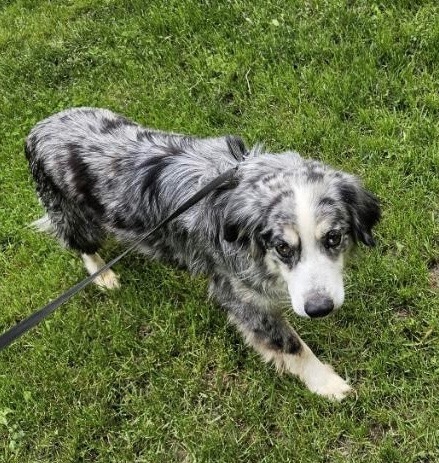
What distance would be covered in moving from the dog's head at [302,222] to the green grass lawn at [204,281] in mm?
531

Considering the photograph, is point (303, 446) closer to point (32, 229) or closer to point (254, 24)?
point (32, 229)

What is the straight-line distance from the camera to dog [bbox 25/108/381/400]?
9.36ft

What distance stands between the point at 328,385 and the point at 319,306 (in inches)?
35.8

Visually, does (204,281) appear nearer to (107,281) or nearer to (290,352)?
(107,281)

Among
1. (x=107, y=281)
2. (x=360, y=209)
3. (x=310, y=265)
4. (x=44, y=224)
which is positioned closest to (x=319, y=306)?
(x=310, y=265)

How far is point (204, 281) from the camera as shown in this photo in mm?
4133

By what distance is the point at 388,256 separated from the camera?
13.0ft

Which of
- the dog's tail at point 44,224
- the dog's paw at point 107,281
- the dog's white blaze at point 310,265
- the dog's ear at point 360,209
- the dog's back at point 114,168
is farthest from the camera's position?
the dog's tail at point 44,224

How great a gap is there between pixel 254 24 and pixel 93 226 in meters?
2.47

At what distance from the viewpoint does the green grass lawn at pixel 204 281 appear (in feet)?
11.6

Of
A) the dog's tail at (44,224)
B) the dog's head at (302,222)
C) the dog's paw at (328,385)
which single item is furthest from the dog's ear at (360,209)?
the dog's tail at (44,224)

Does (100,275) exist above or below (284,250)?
below

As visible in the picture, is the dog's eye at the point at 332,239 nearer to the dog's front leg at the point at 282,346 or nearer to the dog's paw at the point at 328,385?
the dog's front leg at the point at 282,346

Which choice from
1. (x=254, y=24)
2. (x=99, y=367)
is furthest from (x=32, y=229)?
(x=254, y=24)
